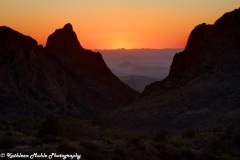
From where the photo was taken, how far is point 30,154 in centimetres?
2156

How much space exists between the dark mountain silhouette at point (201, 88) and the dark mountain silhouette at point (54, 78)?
1672 centimetres

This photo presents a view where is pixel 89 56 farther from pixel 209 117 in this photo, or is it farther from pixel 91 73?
pixel 209 117

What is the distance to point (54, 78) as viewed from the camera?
120 metres

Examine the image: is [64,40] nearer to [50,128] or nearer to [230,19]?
[230,19]

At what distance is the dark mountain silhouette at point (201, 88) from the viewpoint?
85.0 meters

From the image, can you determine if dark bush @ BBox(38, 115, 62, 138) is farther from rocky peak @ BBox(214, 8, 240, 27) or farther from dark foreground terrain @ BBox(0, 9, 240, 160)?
rocky peak @ BBox(214, 8, 240, 27)

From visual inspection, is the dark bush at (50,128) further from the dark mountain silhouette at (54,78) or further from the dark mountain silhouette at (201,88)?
the dark mountain silhouette at (54,78)

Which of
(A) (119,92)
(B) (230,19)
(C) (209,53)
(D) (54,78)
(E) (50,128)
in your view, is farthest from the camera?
(A) (119,92)

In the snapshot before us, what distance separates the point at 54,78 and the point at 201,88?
40.9 metres

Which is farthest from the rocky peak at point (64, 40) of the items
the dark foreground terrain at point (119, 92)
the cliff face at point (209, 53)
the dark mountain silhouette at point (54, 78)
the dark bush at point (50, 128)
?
the dark bush at point (50, 128)

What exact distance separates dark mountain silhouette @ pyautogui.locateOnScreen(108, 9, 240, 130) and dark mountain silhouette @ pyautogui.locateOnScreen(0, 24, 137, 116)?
54.9ft

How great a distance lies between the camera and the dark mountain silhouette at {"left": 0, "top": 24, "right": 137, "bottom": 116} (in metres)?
96.4

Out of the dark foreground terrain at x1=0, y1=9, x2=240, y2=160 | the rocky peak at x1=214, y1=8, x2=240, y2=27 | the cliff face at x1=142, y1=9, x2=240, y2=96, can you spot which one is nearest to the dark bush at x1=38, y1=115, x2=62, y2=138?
the dark foreground terrain at x1=0, y1=9, x2=240, y2=160

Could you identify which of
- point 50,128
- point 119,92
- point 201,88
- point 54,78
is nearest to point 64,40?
point 119,92
